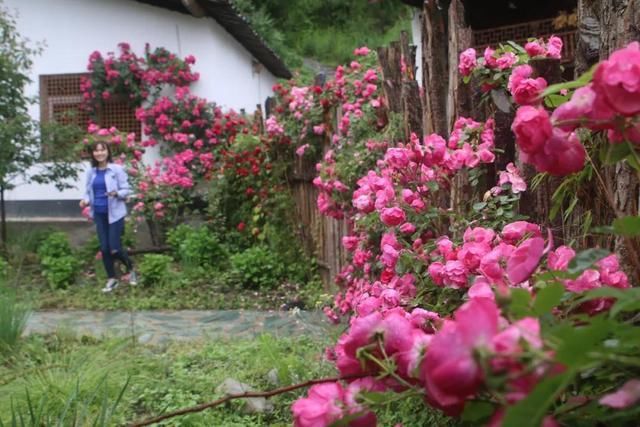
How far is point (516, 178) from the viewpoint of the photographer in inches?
86.5

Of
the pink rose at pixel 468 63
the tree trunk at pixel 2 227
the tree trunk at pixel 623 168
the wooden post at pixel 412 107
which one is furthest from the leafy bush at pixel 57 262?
the tree trunk at pixel 623 168

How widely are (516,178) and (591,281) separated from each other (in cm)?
112

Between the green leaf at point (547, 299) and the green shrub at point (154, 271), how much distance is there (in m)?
7.80

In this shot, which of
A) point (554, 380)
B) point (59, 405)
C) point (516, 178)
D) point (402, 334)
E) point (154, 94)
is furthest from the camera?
point (154, 94)

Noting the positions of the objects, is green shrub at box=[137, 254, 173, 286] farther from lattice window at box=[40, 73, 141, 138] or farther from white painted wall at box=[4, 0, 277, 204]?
lattice window at box=[40, 73, 141, 138]

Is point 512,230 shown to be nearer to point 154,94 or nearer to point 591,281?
point 591,281

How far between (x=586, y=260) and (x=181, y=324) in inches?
230

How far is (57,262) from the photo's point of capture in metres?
8.62

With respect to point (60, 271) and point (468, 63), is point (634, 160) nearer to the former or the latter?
point (468, 63)

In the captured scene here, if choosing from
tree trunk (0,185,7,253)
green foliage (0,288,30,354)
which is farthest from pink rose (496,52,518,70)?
tree trunk (0,185,7,253)

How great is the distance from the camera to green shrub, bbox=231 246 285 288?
801cm

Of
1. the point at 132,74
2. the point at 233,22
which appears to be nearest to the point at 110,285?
the point at 132,74

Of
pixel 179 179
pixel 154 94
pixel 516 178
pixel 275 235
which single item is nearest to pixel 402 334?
pixel 516 178

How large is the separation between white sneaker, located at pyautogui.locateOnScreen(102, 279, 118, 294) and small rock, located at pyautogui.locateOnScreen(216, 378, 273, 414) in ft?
15.0
